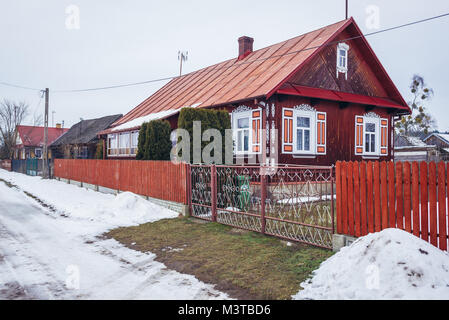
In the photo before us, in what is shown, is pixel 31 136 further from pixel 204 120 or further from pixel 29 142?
pixel 204 120

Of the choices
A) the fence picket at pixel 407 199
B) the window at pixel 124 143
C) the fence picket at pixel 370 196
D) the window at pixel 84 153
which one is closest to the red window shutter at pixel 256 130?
the fence picket at pixel 370 196

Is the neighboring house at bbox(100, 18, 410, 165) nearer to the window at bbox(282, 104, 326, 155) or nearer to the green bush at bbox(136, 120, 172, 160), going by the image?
the window at bbox(282, 104, 326, 155)

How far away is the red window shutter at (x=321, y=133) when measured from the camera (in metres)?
14.9

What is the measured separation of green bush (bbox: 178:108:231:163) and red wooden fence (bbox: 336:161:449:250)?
6167mm

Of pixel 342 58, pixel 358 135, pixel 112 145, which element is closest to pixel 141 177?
pixel 358 135

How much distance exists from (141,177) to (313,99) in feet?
26.1

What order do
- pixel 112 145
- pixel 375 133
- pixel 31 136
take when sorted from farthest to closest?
pixel 31 136
pixel 112 145
pixel 375 133

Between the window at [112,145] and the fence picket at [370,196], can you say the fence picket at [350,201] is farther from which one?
the window at [112,145]

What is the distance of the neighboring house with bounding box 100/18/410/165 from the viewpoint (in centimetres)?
1387

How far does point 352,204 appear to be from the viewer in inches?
227

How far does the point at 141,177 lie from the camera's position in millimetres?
12688
